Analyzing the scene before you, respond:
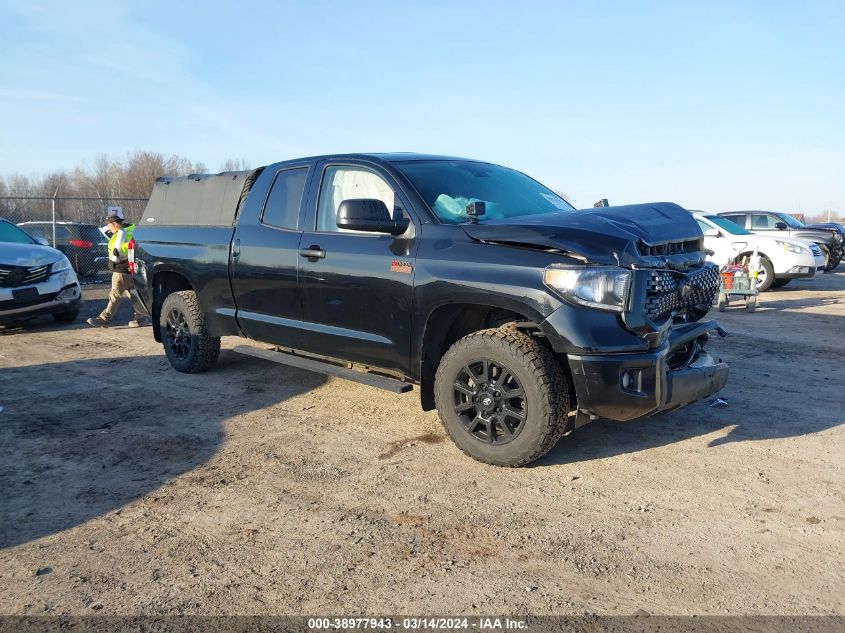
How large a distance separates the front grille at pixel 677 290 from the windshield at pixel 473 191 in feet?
2.98

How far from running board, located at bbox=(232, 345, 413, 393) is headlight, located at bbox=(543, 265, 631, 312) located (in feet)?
4.41

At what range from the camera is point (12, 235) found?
10219 mm

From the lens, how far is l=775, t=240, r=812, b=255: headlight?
1390 centimetres

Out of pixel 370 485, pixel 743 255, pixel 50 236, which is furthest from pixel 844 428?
pixel 50 236

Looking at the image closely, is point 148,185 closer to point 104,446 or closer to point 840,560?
A: point 104,446

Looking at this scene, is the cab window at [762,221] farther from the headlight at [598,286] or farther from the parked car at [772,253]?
the headlight at [598,286]

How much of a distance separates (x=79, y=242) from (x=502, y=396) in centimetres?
1603

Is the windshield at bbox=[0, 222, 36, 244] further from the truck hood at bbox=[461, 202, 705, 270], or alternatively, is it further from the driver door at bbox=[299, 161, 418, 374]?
the truck hood at bbox=[461, 202, 705, 270]

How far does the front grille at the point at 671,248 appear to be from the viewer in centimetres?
387

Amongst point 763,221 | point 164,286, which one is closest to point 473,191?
point 164,286

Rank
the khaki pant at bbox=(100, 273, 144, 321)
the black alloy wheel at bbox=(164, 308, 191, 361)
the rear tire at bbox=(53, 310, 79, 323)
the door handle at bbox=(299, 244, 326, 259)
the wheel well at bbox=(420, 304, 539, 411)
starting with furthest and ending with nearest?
the rear tire at bbox=(53, 310, 79, 323) → the khaki pant at bbox=(100, 273, 144, 321) → the black alloy wheel at bbox=(164, 308, 191, 361) → the door handle at bbox=(299, 244, 326, 259) → the wheel well at bbox=(420, 304, 539, 411)

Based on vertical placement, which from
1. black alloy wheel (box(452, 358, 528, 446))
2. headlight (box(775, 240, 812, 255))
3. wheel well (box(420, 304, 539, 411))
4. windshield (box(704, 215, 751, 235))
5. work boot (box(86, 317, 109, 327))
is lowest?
work boot (box(86, 317, 109, 327))

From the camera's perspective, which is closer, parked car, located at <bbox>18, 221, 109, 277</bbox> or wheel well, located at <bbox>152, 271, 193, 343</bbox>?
wheel well, located at <bbox>152, 271, 193, 343</bbox>

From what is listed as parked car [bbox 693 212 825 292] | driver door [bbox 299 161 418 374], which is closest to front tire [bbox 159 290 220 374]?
driver door [bbox 299 161 418 374]
